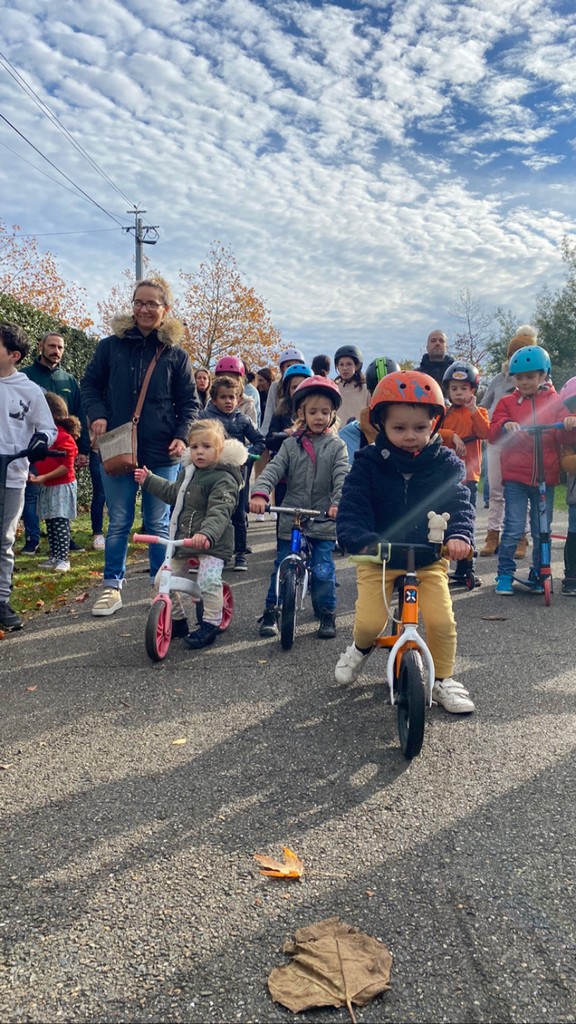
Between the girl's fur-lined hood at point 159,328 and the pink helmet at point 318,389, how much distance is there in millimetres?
1116

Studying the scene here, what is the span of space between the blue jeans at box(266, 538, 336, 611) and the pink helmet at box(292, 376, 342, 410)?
110cm

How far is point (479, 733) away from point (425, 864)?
1272 millimetres

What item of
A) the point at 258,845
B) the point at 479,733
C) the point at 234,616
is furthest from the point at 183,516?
the point at 258,845

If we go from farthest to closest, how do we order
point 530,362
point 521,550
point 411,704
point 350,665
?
point 521,550, point 530,362, point 350,665, point 411,704

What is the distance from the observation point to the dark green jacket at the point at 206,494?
5.37m

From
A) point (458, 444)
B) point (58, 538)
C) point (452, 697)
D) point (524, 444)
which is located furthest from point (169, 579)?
point (524, 444)

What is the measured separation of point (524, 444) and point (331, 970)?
18.8ft

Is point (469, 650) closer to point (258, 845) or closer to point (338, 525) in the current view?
point (338, 525)

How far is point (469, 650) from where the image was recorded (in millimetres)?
5137

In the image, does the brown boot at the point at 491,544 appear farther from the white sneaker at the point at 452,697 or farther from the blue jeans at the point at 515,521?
the white sneaker at the point at 452,697

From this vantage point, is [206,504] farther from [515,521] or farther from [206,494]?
[515,521]

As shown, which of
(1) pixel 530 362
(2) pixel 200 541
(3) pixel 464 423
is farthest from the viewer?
(3) pixel 464 423

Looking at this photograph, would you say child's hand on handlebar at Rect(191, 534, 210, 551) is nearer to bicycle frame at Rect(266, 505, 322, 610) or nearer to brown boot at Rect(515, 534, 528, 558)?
bicycle frame at Rect(266, 505, 322, 610)

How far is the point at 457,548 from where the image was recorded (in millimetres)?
3678
